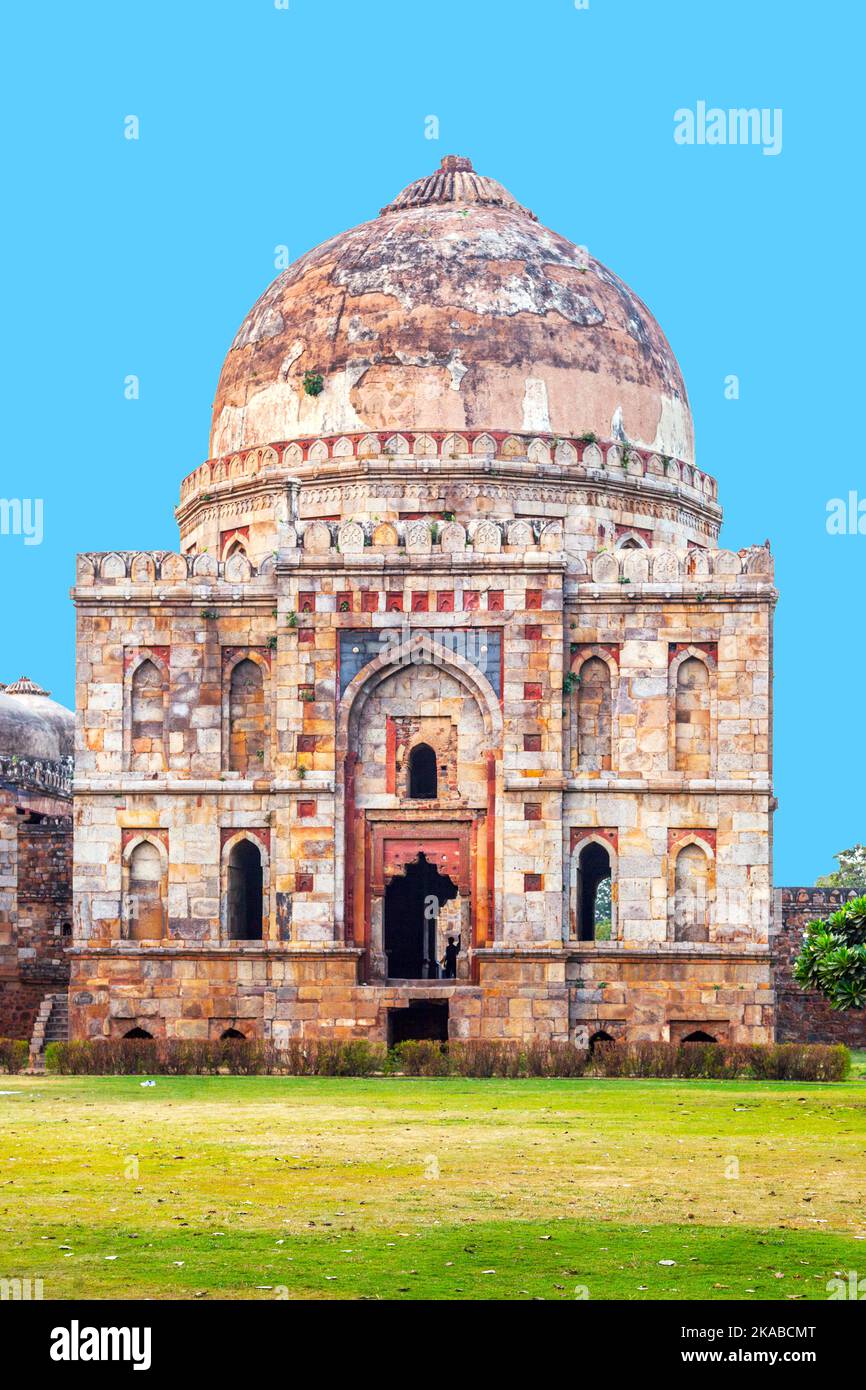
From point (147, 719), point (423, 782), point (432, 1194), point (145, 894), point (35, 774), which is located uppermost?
point (147, 719)

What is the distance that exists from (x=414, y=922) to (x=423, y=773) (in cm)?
506

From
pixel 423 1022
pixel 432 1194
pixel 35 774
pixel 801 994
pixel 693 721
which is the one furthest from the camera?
pixel 35 774

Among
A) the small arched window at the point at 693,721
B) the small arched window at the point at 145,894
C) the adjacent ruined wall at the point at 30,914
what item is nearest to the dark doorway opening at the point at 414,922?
the small arched window at the point at 145,894

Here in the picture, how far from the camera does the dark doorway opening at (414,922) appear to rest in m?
44.1

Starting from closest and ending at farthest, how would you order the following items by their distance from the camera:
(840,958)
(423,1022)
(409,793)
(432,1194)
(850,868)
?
(432,1194), (840,958), (423,1022), (409,793), (850,868)

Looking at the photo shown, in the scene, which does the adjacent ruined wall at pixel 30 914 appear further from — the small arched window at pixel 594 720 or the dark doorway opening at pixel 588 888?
the small arched window at pixel 594 720

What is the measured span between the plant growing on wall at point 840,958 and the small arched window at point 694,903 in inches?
367

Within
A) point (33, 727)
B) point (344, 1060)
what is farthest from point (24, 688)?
point (344, 1060)

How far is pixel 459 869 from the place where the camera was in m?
40.0

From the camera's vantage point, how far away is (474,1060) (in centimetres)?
3412

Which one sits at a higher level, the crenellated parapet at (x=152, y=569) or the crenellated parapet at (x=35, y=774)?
the crenellated parapet at (x=152, y=569)

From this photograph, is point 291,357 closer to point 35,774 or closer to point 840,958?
point 35,774

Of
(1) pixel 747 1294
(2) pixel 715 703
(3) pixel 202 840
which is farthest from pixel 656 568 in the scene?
(1) pixel 747 1294
